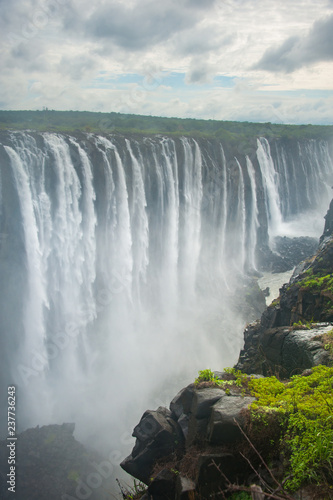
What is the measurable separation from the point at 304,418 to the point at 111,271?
68.2ft

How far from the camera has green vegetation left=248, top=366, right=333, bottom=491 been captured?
15.5ft

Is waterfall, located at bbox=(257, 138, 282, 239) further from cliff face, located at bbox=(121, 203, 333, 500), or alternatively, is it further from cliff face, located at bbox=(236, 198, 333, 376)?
cliff face, located at bbox=(121, 203, 333, 500)

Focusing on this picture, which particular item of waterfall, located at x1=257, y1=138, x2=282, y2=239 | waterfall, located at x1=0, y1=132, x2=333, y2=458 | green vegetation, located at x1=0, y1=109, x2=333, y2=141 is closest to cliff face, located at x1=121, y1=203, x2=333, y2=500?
waterfall, located at x1=0, y1=132, x2=333, y2=458

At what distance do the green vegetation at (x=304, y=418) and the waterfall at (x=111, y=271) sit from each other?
12.2m

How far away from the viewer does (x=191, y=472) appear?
5.94m

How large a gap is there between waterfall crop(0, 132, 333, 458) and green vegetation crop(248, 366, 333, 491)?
12217mm

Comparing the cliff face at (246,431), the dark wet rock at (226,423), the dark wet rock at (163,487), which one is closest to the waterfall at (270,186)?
the cliff face at (246,431)

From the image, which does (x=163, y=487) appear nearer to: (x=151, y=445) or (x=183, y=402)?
(x=151, y=445)

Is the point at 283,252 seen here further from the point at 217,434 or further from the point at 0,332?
the point at 217,434

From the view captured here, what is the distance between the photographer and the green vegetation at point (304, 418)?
4.73 m

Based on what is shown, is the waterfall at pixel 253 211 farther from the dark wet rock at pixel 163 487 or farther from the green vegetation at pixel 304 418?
the dark wet rock at pixel 163 487

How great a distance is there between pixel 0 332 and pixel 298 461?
18338 mm

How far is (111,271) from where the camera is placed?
2534cm

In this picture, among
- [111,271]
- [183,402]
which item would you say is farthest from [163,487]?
[111,271]
